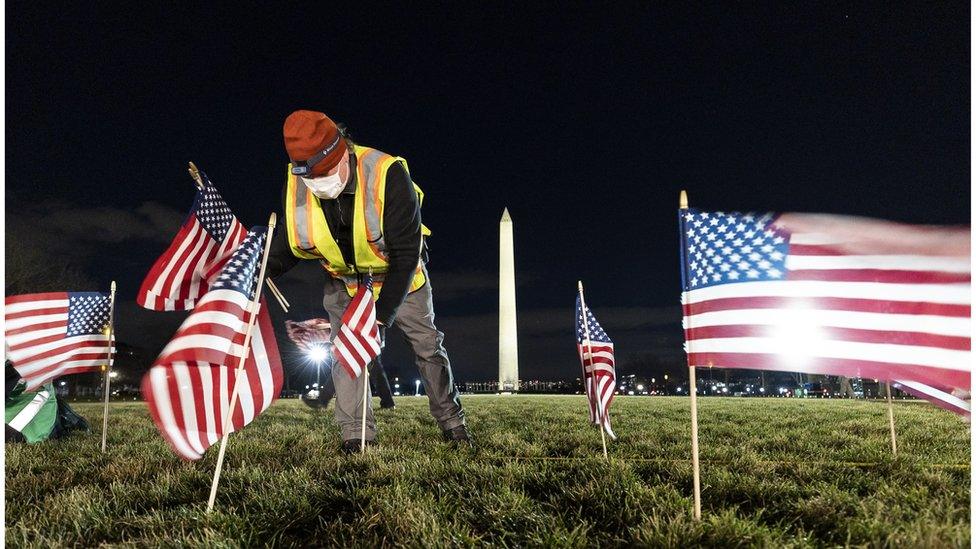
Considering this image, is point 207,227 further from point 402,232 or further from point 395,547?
point 395,547

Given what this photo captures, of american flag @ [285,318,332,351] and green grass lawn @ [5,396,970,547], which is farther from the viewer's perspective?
american flag @ [285,318,332,351]

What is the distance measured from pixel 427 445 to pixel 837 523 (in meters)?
3.57

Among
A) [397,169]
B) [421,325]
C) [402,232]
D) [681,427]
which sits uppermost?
[397,169]

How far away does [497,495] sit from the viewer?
11.4 feet

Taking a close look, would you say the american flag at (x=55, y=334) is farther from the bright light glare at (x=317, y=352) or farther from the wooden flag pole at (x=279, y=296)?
the bright light glare at (x=317, y=352)

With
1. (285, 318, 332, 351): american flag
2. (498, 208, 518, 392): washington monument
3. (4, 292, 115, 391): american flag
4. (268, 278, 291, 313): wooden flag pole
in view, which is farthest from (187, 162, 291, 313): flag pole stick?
(498, 208, 518, 392): washington monument

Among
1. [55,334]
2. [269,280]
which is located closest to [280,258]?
[269,280]

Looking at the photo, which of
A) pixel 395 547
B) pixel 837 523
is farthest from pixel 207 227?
pixel 837 523

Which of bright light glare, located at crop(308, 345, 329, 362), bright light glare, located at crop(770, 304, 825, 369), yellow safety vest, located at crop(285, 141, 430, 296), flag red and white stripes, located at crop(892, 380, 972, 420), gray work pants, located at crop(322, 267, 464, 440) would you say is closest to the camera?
bright light glare, located at crop(770, 304, 825, 369)

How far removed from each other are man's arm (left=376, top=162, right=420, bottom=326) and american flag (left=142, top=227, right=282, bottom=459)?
123 centimetres

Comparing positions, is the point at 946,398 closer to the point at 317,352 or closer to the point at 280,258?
the point at 280,258

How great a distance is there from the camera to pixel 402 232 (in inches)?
197

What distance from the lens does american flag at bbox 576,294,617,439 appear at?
19.0 feet

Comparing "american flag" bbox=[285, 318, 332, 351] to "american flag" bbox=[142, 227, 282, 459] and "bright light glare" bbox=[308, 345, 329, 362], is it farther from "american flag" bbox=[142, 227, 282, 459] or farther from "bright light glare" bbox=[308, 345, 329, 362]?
"american flag" bbox=[142, 227, 282, 459]
